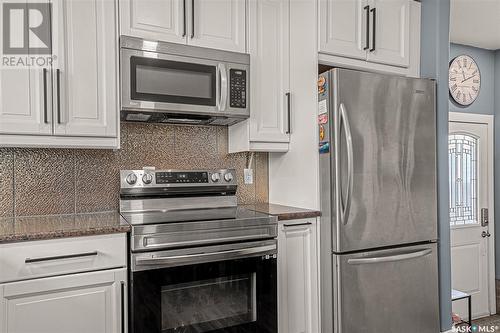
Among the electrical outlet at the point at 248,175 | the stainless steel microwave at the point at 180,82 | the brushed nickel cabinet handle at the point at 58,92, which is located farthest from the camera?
the electrical outlet at the point at 248,175

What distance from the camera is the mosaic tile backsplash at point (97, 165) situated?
2088mm

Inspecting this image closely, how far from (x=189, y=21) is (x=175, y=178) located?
2.87 ft

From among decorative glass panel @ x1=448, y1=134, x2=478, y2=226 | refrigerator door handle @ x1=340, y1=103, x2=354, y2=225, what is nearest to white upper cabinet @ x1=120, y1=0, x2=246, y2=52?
refrigerator door handle @ x1=340, y1=103, x2=354, y2=225

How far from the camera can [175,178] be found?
225 cm

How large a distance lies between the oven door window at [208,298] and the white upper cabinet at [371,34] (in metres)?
1.36

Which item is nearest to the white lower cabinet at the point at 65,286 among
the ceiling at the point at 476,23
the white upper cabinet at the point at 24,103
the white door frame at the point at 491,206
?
the white upper cabinet at the point at 24,103

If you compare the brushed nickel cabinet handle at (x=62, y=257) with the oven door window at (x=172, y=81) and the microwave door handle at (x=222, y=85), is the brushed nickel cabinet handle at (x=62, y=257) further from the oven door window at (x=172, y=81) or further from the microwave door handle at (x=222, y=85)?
the microwave door handle at (x=222, y=85)

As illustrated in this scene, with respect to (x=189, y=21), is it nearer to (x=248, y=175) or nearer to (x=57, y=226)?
(x=248, y=175)

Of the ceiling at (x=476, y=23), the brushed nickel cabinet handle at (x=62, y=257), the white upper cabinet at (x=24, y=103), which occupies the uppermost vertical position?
the ceiling at (x=476, y=23)

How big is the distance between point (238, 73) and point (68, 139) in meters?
0.97

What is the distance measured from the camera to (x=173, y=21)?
2143mm

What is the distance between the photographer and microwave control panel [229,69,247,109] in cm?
223

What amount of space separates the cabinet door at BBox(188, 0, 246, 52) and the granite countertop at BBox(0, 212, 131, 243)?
1065mm
